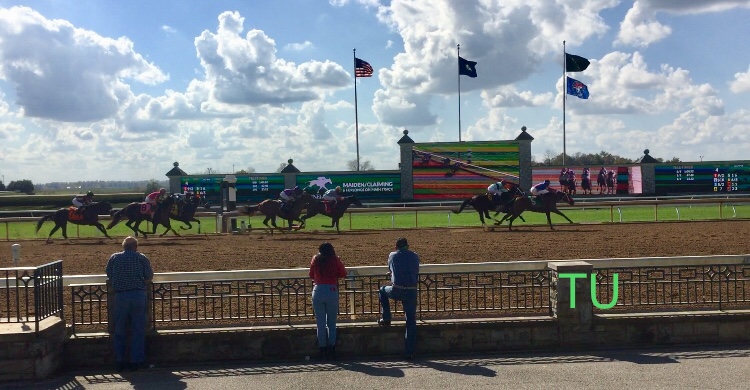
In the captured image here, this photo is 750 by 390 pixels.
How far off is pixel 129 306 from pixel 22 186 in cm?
7654

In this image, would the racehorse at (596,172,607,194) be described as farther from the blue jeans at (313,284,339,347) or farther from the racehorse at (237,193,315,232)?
Answer: the blue jeans at (313,284,339,347)

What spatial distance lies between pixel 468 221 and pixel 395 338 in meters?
22.0

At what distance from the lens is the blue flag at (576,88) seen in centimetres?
4378

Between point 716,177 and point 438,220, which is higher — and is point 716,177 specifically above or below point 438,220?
above

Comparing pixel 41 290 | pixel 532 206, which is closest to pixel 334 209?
pixel 532 206

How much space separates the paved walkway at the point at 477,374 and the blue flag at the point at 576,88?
124 feet

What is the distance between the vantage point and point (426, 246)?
18.2m

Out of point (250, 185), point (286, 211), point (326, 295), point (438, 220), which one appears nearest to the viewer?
point (326, 295)

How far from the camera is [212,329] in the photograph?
7.94 m

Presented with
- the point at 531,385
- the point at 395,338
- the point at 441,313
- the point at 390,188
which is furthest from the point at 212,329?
the point at 390,188

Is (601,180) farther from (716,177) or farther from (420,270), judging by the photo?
(420,270)

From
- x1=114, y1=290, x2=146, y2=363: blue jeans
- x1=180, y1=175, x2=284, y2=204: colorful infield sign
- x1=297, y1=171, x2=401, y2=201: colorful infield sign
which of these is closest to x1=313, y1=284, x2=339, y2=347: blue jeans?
x1=114, y1=290, x2=146, y2=363: blue jeans

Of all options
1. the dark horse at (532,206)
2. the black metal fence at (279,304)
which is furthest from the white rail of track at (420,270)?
the dark horse at (532,206)

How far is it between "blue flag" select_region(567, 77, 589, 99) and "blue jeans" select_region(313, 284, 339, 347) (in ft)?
128
